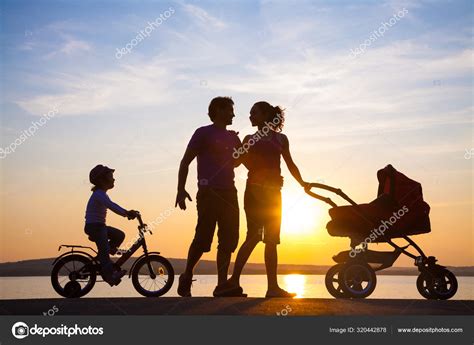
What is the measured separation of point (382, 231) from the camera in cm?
952

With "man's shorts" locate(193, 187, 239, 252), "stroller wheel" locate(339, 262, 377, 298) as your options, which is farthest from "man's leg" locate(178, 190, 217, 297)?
"stroller wheel" locate(339, 262, 377, 298)

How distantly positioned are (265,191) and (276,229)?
482mm

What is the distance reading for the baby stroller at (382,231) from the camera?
9.45 metres

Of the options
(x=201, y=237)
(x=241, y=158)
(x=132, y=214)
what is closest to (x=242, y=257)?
(x=201, y=237)

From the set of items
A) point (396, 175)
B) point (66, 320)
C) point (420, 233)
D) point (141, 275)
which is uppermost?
point (396, 175)

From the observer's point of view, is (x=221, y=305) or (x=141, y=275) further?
(x=141, y=275)

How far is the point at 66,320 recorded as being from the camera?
6.30m

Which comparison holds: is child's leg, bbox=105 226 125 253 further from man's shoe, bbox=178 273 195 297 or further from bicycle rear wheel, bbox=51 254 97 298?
man's shoe, bbox=178 273 195 297

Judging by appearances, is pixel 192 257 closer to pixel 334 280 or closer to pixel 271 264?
pixel 271 264

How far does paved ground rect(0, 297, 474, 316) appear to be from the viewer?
686 cm

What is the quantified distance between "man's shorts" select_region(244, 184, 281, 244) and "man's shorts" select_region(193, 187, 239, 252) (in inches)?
7.8

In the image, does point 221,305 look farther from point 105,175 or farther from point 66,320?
point 105,175

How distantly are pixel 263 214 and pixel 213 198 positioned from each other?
0.65m

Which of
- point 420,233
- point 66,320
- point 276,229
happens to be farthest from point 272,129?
point 66,320
